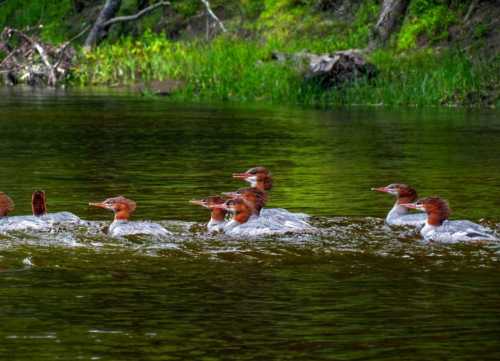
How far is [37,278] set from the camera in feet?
35.9

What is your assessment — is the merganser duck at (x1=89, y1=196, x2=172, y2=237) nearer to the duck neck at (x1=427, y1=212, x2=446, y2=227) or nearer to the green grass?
the duck neck at (x1=427, y1=212, x2=446, y2=227)

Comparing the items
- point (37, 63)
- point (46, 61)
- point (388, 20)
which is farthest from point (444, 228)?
point (37, 63)

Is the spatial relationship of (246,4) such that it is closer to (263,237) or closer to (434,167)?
(434,167)

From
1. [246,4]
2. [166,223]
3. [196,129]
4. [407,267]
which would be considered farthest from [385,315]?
[246,4]

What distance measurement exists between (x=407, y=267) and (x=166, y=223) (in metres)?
3.60

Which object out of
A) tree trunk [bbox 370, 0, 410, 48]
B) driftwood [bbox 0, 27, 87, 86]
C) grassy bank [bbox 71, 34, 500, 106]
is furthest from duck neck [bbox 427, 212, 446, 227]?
driftwood [bbox 0, 27, 87, 86]

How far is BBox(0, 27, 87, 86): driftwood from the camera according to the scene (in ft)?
168

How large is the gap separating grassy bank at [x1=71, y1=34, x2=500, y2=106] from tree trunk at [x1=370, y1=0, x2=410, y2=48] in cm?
163

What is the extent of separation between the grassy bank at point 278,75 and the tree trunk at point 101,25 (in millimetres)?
4659

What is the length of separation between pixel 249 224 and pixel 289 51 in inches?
1217

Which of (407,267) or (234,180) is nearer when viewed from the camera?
(407,267)

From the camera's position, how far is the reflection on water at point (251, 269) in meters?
8.60

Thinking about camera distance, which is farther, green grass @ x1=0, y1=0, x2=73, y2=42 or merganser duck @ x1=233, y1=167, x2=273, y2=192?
green grass @ x1=0, y1=0, x2=73, y2=42

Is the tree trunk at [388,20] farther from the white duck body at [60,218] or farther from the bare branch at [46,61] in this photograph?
the white duck body at [60,218]
